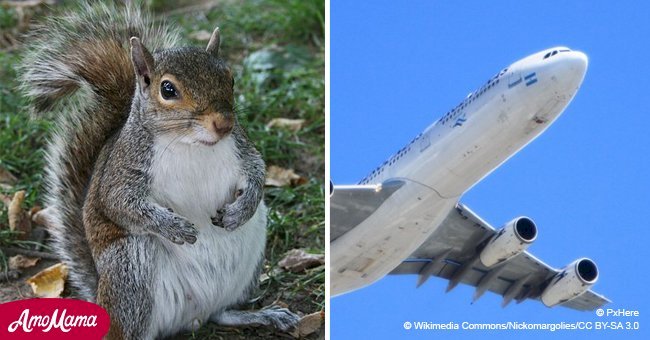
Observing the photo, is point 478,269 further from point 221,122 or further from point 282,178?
point 221,122

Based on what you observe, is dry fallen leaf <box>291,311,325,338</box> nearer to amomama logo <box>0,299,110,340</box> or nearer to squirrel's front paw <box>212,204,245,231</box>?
squirrel's front paw <box>212,204,245,231</box>

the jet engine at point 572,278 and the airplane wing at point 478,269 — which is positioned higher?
the jet engine at point 572,278

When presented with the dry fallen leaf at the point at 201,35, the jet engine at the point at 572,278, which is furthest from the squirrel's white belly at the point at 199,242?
the dry fallen leaf at the point at 201,35

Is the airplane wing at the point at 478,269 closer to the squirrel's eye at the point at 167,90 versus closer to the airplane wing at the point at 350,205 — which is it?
the airplane wing at the point at 350,205

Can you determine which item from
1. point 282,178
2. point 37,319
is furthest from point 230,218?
point 282,178

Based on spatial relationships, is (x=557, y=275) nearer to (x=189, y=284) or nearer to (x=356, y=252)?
(x=356, y=252)

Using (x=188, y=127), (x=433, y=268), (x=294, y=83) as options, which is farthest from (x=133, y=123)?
(x=294, y=83)
